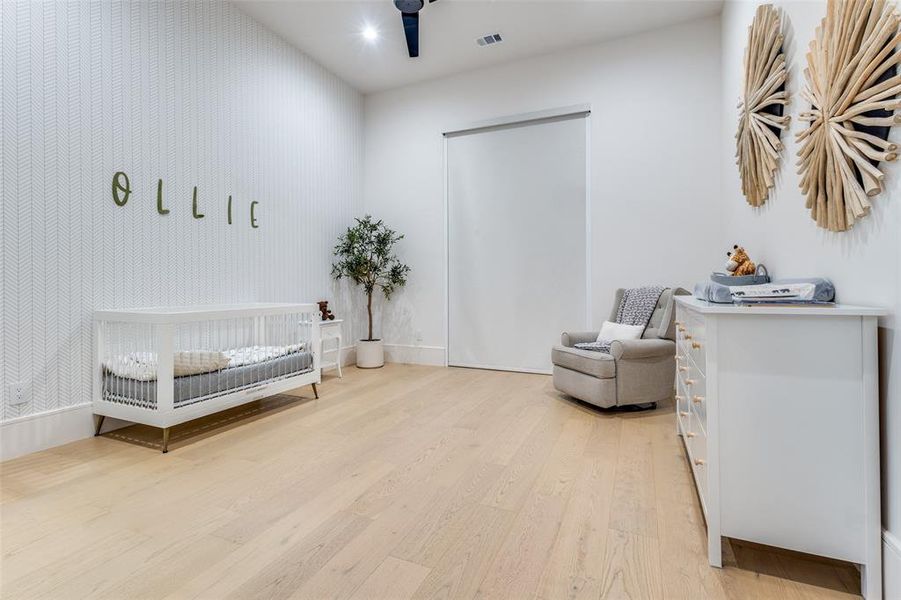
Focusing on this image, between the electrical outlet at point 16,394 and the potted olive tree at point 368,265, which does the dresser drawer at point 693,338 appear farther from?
the electrical outlet at point 16,394

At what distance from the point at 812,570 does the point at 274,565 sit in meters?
1.72

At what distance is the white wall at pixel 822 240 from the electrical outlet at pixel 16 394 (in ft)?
12.0

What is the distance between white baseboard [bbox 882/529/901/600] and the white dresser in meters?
0.02

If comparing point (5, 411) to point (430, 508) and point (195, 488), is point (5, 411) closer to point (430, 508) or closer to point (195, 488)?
point (195, 488)

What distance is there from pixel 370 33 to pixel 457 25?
79 centimetres

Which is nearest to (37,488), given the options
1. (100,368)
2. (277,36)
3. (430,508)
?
(100,368)

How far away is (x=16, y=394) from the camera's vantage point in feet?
7.30

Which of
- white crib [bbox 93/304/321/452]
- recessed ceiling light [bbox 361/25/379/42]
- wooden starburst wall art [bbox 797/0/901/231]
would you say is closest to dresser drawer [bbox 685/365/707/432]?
wooden starburst wall art [bbox 797/0/901/231]

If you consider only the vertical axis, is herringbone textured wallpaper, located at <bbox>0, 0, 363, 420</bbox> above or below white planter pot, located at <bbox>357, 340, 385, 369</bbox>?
above

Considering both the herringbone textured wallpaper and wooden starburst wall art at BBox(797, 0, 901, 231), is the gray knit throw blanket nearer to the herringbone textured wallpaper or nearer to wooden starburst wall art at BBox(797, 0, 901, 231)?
wooden starburst wall art at BBox(797, 0, 901, 231)

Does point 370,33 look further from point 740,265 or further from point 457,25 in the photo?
point 740,265

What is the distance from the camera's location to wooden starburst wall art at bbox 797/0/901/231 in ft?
4.01

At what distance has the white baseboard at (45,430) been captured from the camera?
220cm

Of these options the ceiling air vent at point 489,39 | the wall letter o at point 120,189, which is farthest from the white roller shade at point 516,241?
the wall letter o at point 120,189
